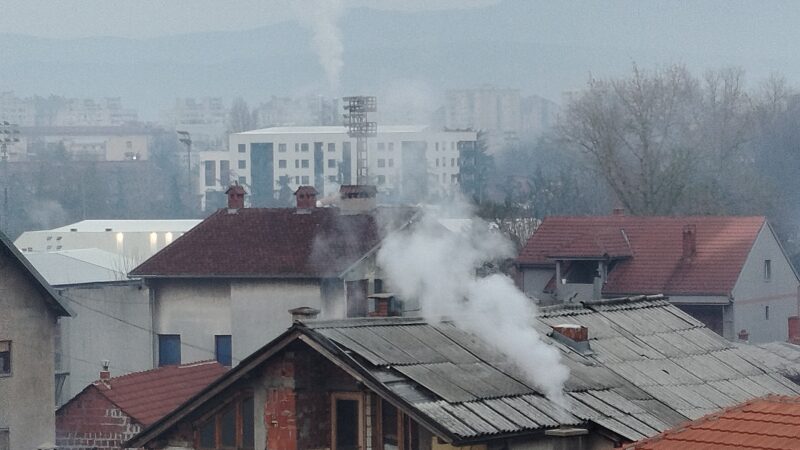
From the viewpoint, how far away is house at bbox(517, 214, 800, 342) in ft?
205

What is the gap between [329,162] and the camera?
5679 inches

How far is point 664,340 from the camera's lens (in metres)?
33.5

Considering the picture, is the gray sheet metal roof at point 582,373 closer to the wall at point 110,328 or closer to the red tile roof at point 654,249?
the wall at point 110,328

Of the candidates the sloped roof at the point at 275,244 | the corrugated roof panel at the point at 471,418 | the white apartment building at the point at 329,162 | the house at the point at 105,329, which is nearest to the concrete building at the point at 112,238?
the white apartment building at the point at 329,162

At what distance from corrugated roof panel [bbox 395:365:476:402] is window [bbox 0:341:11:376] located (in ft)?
55.4

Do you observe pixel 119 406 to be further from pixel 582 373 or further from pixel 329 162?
pixel 329 162

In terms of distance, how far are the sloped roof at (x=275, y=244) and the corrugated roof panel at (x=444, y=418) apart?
95.2 ft

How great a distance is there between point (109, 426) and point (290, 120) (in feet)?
509

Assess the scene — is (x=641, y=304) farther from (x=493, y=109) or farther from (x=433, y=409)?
(x=493, y=109)

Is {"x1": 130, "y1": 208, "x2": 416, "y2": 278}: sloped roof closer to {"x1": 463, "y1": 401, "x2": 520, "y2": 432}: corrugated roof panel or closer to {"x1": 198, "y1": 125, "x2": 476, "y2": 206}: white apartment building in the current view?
{"x1": 198, "y1": 125, "x2": 476, "y2": 206}: white apartment building

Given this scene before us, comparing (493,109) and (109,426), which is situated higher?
(493,109)

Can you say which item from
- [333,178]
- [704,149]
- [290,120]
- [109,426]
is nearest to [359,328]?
[109,426]

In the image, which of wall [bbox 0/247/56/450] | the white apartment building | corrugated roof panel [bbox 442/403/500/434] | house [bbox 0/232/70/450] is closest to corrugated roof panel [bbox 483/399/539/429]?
corrugated roof panel [bbox 442/403/500/434]

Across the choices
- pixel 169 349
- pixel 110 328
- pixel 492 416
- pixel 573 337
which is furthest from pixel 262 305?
pixel 492 416
